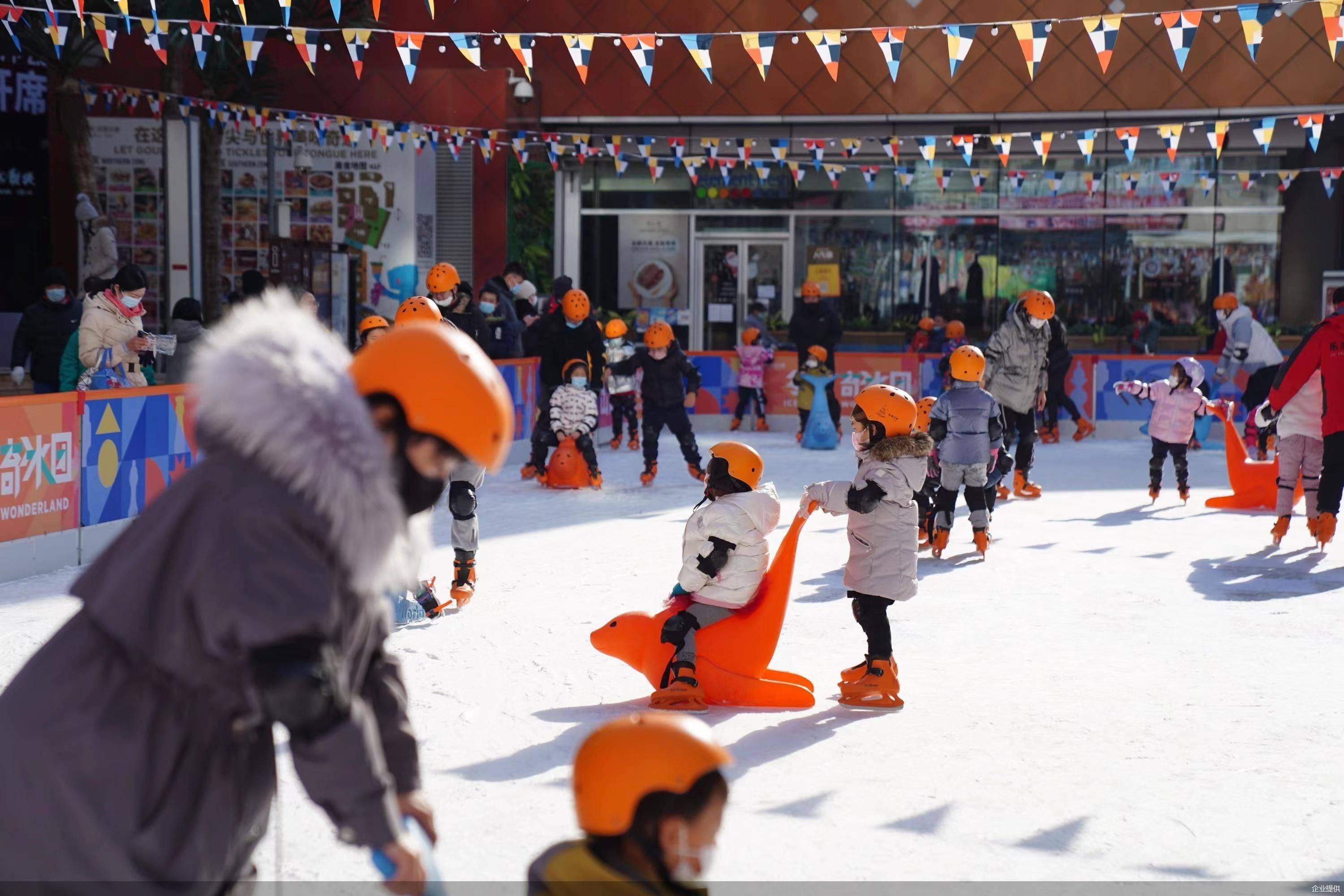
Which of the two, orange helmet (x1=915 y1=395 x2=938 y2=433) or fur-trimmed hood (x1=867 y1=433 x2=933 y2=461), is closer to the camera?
fur-trimmed hood (x1=867 y1=433 x2=933 y2=461)

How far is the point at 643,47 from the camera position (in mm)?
9961

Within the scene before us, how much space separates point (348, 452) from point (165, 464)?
7.02m

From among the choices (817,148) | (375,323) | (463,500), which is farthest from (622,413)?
(463,500)

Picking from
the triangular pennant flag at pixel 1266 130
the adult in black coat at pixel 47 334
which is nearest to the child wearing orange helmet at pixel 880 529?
the adult in black coat at pixel 47 334

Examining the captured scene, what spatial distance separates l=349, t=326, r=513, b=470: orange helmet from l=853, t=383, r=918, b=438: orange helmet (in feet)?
11.4

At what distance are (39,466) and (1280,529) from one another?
286 inches

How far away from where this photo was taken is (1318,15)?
1750cm

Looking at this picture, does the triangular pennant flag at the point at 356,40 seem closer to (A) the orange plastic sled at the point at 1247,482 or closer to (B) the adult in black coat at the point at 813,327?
(A) the orange plastic sled at the point at 1247,482

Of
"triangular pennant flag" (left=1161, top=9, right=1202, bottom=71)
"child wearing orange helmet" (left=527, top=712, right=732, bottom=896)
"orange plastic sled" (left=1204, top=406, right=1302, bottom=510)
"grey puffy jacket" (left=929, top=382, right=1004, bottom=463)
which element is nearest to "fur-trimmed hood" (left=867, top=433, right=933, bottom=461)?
"grey puffy jacket" (left=929, top=382, right=1004, bottom=463)

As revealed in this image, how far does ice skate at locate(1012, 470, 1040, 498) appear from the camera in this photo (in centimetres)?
1111

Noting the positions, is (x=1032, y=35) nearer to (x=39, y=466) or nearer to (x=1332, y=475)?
(x=1332, y=475)

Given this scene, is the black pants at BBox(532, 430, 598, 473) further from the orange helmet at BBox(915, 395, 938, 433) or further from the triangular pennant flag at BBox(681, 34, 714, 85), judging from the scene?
the orange helmet at BBox(915, 395, 938, 433)

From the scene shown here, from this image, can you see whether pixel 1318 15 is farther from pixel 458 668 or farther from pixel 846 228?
pixel 458 668

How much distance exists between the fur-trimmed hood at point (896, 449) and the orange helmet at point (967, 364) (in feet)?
9.35
